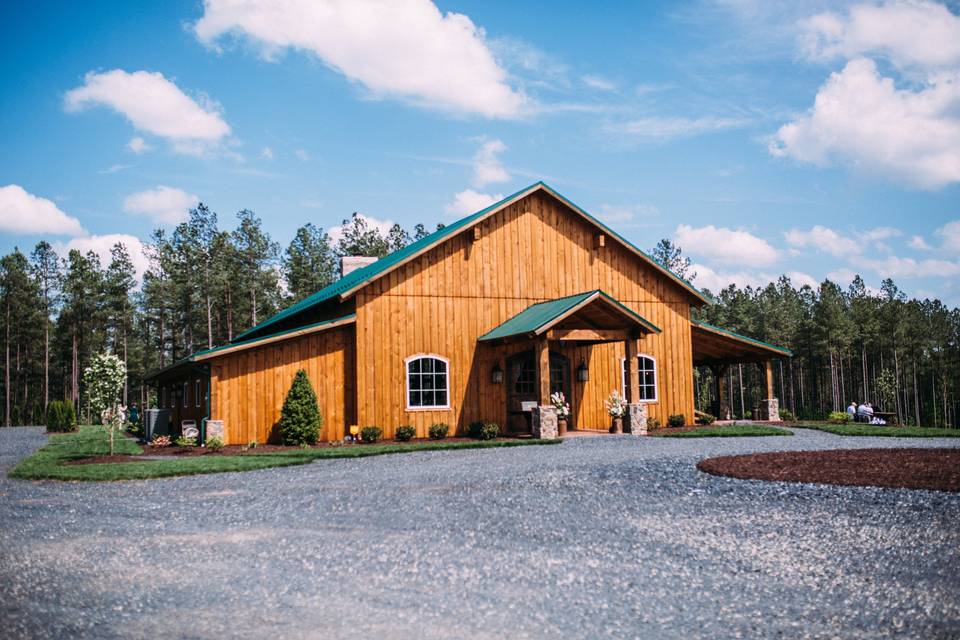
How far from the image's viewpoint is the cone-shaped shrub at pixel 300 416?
18156 millimetres

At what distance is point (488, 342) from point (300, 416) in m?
5.56

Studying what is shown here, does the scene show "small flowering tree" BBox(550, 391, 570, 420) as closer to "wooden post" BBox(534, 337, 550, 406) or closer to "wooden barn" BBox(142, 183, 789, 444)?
"wooden barn" BBox(142, 183, 789, 444)

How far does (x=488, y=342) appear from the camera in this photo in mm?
20609

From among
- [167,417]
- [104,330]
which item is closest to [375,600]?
[167,417]

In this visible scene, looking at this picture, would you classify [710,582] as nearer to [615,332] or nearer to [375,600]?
[375,600]

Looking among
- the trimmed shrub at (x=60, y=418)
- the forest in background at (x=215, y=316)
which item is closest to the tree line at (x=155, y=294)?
the forest in background at (x=215, y=316)

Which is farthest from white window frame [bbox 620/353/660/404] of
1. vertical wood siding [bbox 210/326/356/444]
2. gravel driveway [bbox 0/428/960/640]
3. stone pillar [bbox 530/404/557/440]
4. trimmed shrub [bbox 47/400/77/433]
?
trimmed shrub [bbox 47/400/77/433]

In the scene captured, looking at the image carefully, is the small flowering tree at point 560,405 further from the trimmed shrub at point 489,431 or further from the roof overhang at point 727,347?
the roof overhang at point 727,347

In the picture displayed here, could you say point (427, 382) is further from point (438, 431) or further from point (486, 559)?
point (486, 559)

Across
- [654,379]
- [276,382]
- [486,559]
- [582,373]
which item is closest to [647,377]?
[654,379]

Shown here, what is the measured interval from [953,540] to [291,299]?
5111cm

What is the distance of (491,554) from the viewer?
682 centimetres

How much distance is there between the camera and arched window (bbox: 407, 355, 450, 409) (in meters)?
20.0

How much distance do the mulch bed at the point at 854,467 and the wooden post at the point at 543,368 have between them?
636 cm
